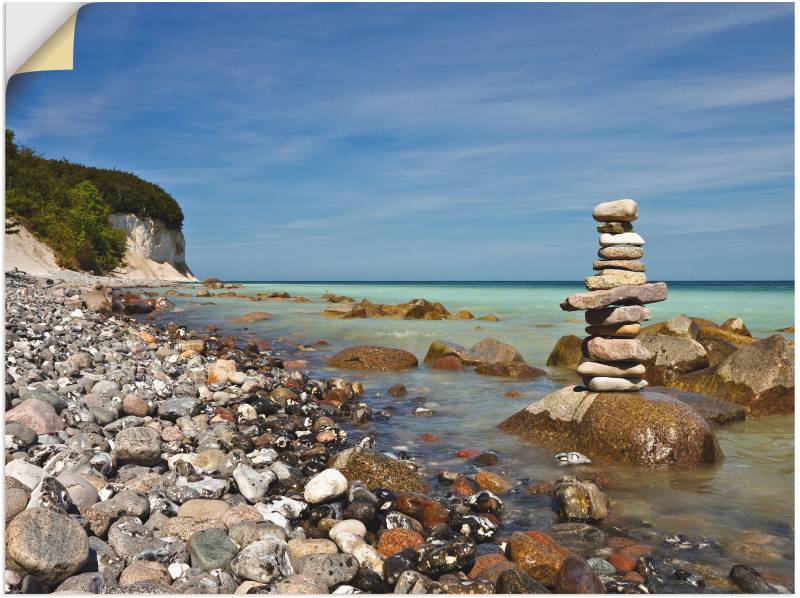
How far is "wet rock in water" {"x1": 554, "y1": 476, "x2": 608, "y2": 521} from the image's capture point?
18.5 ft

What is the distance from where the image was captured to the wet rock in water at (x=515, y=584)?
387 centimetres

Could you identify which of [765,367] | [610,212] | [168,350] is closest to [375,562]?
[610,212]

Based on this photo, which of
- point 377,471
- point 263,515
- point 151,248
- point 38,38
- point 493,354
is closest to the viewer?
point 38,38

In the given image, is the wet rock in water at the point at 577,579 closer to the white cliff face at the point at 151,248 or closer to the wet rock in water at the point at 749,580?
the wet rock in water at the point at 749,580

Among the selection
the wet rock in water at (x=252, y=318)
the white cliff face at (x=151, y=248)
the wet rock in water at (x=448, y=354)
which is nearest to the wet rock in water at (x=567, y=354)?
the wet rock in water at (x=448, y=354)

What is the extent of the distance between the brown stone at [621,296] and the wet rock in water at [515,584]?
16.2ft

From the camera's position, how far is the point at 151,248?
86.3m

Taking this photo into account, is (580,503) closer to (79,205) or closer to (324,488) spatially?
(324,488)

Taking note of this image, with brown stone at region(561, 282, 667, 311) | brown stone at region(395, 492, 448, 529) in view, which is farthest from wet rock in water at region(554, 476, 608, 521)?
brown stone at region(561, 282, 667, 311)

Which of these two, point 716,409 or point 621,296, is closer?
point 621,296

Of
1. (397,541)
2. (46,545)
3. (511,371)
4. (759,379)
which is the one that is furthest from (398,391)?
(46,545)

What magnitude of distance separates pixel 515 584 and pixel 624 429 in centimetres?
445

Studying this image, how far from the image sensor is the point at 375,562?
4.46m

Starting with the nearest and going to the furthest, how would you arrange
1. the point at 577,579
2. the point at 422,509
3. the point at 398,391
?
the point at 577,579 → the point at 422,509 → the point at 398,391
